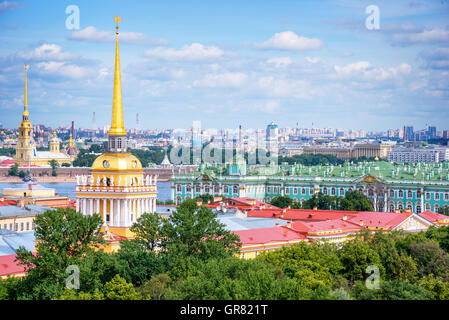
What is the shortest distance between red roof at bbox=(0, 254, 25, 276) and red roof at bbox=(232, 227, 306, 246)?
956 cm

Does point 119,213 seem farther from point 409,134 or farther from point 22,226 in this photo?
point 409,134

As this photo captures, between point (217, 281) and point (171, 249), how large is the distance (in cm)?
453

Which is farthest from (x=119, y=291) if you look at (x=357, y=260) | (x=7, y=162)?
(x=7, y=162)

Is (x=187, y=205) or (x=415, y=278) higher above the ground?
(x=187, y=205)

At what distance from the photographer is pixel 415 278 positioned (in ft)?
103

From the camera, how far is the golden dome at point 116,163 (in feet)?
A: 113

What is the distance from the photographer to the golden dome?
113 feet

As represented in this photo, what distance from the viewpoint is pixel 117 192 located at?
34.2 metres

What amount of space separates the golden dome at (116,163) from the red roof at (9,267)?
16.5 feet

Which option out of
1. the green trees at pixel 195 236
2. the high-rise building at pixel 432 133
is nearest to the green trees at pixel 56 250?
the green trees at pixel 195 236

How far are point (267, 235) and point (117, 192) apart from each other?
25.9ft
